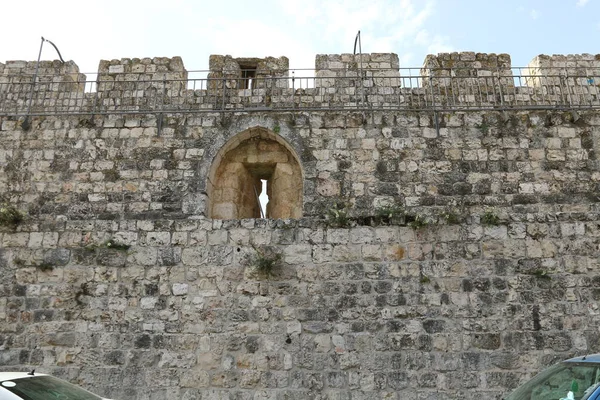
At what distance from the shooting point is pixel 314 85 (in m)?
7.92

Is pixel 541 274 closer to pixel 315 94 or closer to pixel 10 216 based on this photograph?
pixel 315 94

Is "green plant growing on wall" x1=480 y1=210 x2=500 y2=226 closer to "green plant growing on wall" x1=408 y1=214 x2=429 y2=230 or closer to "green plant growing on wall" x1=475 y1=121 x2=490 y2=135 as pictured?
"green plant growing on wall" x1=408 y1=214 x2=429 y2=230

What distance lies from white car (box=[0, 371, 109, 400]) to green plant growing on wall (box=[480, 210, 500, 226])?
18.1 ft

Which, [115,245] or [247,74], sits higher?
[247,74]

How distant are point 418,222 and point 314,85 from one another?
281 centimetres

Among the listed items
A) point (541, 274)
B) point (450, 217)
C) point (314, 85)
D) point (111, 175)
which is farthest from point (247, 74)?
point (541, 274)

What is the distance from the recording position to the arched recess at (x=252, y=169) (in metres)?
7.71

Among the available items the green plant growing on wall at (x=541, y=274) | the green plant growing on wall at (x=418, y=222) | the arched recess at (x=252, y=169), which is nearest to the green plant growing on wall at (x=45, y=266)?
the arched recess at (x=252, y=169)

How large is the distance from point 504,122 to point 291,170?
3435 millimetres

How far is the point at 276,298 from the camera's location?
6.88 metres

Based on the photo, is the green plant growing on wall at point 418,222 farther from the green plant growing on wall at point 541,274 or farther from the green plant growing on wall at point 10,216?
the green plant growing on wall at point 10,216

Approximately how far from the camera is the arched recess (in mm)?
7715

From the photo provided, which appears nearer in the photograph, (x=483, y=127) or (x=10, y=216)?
(x=10, y=216)

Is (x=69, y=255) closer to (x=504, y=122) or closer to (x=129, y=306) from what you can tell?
(x=129, y=306)
